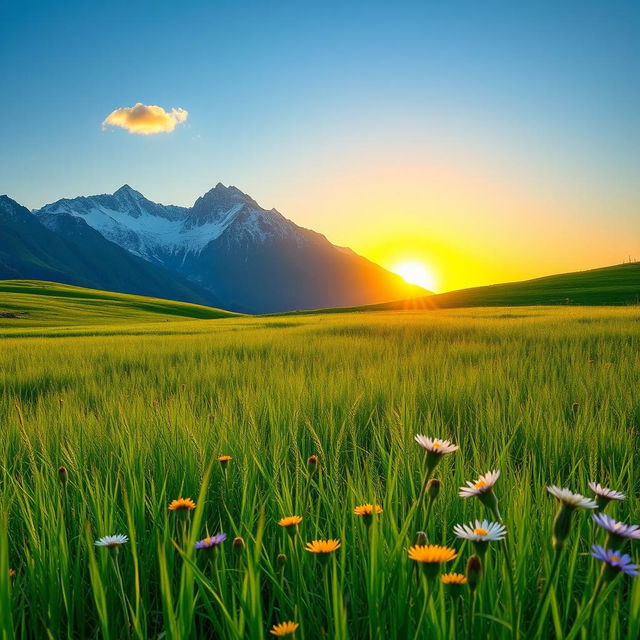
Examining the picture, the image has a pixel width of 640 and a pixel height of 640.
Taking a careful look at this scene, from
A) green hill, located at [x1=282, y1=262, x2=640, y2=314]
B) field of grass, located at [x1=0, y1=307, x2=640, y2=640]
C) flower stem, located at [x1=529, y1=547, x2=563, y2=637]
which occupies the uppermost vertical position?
green hill, located at [x1=282, y1=262, x2=640, y2=314]

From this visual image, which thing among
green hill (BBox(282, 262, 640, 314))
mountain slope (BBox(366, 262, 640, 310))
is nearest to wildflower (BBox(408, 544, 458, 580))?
green hill (BBox(282, 262, 640, 314))

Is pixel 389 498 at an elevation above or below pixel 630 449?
above

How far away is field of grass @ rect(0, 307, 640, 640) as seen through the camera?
2.67 feet

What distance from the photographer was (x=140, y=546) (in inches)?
48.7

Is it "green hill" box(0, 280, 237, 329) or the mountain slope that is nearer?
"green hill" box(0, 280, 237, 329)

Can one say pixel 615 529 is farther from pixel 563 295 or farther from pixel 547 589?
pixel 563 295

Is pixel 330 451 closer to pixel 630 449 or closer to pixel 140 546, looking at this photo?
pixel 140 546

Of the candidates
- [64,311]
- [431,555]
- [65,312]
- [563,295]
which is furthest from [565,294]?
[431,555]

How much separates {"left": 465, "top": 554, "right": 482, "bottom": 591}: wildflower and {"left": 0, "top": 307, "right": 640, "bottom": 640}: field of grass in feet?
0.15

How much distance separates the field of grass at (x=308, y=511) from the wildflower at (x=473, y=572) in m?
0.04

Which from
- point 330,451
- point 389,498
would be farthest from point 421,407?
point 389,498

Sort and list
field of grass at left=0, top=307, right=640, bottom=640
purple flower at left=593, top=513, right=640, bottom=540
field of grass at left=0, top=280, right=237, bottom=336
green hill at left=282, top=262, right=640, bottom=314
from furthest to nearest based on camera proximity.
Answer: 1. green hill at left=282, top=262, right=640, bottom=314
2. field of grass at left=0, top=280, right=237, bottom=336
3. field of grass at left=0, top=307, right=640, bottom=640
4. purple flower at left=593, top=513, right=640, bottom=540

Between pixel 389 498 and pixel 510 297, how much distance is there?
5130cm

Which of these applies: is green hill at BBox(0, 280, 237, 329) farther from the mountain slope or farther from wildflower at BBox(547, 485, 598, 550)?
wildflower at BBox(547, 485, 598, 550)
